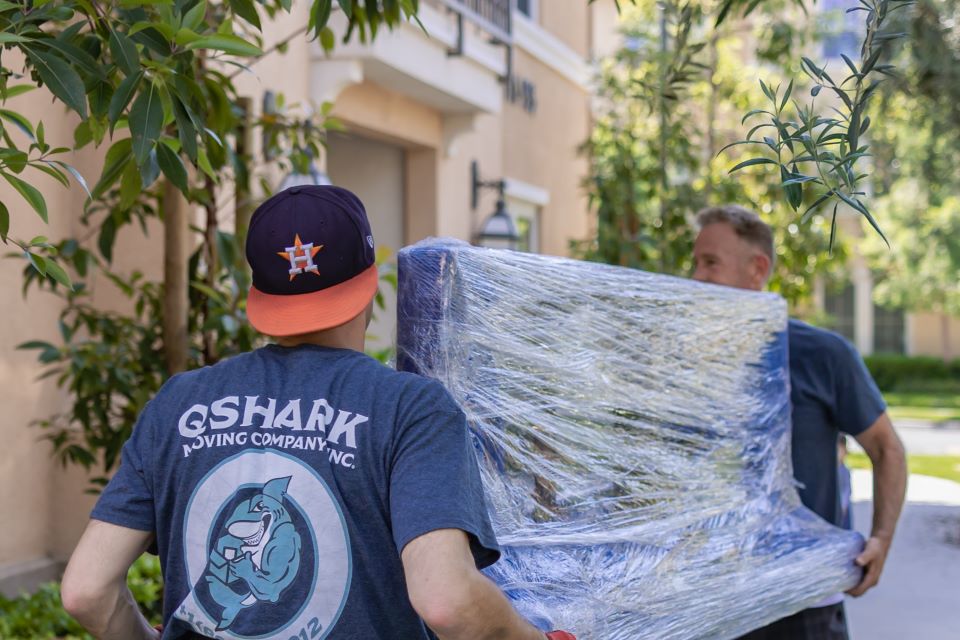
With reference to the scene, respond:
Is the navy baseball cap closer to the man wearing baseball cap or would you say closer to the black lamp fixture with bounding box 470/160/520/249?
the man wearing baseball cap

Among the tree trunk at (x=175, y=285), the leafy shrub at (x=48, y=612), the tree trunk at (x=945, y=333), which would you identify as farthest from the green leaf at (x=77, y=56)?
the tree trunk at (x=945, y=333)

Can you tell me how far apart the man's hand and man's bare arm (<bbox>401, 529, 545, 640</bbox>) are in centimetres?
170

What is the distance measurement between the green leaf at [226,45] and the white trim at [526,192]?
862 centimetres

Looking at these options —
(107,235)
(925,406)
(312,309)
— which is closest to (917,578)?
(107,235)

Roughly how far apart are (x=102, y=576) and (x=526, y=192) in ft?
34.1

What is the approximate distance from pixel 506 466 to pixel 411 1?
3.54 ft

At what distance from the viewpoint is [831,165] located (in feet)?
6.11

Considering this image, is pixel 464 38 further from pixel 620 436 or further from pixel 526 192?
pixel 620 436

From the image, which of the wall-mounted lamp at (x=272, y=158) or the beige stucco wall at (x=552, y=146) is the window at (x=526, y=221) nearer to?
the beige stucco wall at (x=552, y=146)

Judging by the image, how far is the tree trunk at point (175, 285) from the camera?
3600mm

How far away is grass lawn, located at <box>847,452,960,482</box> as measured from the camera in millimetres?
13859

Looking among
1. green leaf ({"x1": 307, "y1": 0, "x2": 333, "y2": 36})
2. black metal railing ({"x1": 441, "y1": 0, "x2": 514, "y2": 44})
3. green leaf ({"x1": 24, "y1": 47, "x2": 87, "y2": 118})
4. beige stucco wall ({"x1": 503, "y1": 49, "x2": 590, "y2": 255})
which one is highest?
black metal railing ({"x1": 441, "y1": 0, "x2": 514, "y2": 44})

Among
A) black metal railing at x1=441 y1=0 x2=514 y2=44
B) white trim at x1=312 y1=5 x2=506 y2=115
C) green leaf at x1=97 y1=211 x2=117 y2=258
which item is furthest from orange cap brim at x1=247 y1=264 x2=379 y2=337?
black metal railing at x1=441 y1=0 x2=514 y2=44

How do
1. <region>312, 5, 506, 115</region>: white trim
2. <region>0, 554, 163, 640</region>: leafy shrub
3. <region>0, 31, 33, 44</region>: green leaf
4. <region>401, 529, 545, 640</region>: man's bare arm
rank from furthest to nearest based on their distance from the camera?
<region>312, 5, 506, 115</region>: white trim < <region>0, 554, 163, 640</region>: leafy shrub < <region>0, 31, 33, 44</region>: green leaf < <region>401, 529, 545, 640</region>: man's bare arm
